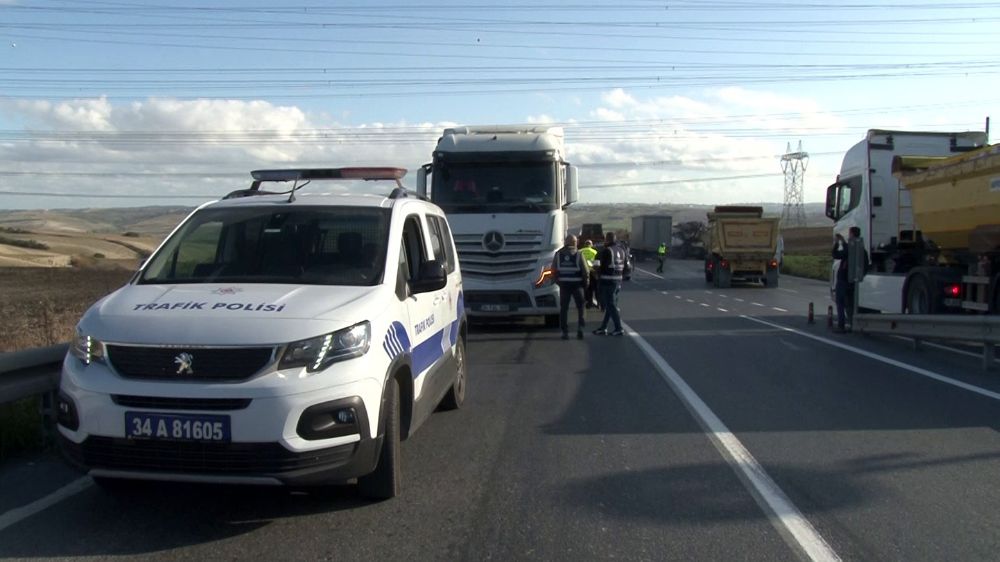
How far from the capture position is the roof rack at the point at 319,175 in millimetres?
7242

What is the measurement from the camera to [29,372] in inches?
267

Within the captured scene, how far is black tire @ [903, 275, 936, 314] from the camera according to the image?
51.5 ft

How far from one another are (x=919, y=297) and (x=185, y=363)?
14.7 meters

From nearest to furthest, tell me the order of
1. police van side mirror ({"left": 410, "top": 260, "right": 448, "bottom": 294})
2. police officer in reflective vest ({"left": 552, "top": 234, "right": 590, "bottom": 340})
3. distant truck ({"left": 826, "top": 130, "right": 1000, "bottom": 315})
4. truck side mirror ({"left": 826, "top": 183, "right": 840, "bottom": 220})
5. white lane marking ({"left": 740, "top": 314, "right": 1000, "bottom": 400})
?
police van side mirror ({"left": 410, "top": 260, "right": 448, "bottom": 294}), white lane marking ({"left": 740, "top": 314, "right": 1000, "bottom": 400}), distant truck ({"left": 826, "top": 130, "right": 1000, "bottom": 315}), police officer in reflective vest ({"left": 552, "top": 234, "right": 590, "bottom": 340}), truck side mirror ({"left": 826, "top": 183, "right": 840, "bottom": 220})

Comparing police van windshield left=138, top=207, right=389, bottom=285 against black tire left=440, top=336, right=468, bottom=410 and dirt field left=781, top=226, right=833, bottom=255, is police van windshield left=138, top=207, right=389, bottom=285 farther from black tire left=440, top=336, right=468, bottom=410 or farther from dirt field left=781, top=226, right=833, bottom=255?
dirt field left=781, top=226, right=833, bottom=255

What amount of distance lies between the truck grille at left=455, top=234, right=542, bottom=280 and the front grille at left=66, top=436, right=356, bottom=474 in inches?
413

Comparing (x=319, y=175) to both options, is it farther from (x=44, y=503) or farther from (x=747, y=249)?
(x=747, y=249)

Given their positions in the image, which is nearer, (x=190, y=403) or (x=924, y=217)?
(x=190, y=403)

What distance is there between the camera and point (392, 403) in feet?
18.1

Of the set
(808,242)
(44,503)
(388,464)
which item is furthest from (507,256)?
(808,242)

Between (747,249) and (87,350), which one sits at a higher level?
(747,249)

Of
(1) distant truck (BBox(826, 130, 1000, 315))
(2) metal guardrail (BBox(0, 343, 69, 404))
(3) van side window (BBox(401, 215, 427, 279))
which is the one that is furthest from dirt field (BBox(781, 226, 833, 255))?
(2) metal guardrail (BBox(0, 343, 69, 404))

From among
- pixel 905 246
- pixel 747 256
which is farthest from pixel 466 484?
pixel 747 256

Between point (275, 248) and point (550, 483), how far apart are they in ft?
8.46
